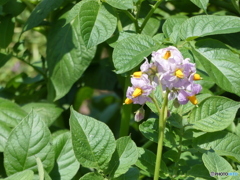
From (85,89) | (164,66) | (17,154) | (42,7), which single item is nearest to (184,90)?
(164,66)

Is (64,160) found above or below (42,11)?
below

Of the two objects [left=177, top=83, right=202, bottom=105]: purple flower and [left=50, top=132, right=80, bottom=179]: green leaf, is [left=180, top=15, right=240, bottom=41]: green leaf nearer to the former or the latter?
[left=177, top=83, right=202, bottom=105]: purple flower

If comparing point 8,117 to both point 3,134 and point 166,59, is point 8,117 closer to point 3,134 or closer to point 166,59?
point 3,134

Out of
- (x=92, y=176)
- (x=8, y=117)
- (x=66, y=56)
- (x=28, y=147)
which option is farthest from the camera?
(x=66, y=56)

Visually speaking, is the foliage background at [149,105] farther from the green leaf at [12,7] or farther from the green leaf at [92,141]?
the green leaf at [12,7]

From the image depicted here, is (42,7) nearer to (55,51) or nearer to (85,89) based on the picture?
(55,51)

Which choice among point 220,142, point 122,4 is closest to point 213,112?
point 220,142

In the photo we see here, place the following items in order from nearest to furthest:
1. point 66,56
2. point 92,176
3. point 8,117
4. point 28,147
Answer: point 92,176
point 28,147
point 8,117
point 66,56

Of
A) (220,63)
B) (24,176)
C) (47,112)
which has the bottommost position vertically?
(47,112)
